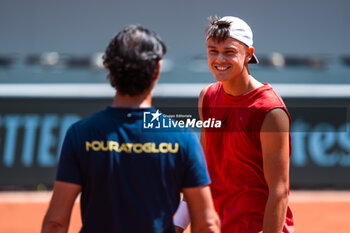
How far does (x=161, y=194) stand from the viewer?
2.14 m

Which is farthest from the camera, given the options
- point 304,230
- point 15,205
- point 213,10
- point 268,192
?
point 213,10

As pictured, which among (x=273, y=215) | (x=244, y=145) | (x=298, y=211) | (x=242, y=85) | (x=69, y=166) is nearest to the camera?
(x=69, y=166)

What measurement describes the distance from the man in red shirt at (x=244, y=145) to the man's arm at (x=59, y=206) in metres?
1.12

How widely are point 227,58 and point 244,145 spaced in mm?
492

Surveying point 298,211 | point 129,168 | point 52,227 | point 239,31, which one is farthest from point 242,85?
point 298,211

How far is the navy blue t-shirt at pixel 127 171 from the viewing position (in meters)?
2.12

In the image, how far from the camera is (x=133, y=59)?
6.98 feet

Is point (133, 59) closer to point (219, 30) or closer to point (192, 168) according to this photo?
point (192, 168)

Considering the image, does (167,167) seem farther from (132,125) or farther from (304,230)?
(304,230)

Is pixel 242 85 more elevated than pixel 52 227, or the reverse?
pixel 242 85

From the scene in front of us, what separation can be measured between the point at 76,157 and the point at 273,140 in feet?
3.69

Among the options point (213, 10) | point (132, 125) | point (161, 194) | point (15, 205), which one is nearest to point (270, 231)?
point (161, 194)

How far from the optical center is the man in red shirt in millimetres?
2834

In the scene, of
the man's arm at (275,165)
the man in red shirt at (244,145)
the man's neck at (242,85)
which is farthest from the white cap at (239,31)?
the man's arm at (275,165)
